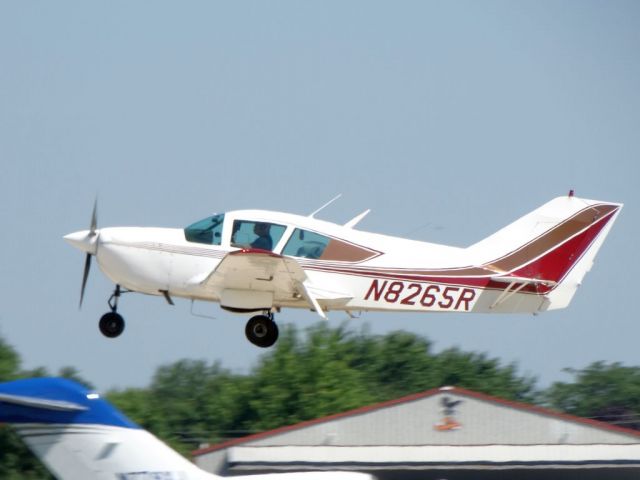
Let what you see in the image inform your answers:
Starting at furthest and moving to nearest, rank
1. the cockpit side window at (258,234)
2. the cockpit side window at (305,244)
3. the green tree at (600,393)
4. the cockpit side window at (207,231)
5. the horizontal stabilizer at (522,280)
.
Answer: the green tree at (600,393) → the horizontal stabilizer at (522,280) → the cockpit side window at (207,231) → the cockpit side window at (305,244) → the cockpit side window at (258,234)

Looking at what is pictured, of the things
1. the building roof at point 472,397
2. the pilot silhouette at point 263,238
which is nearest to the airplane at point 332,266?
the pilot silhouette at point 263,238

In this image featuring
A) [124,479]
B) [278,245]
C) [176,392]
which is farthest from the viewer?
[176,392]

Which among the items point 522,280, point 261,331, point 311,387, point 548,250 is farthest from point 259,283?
point 311,387

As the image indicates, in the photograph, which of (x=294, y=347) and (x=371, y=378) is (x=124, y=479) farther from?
(x=371, y=378)

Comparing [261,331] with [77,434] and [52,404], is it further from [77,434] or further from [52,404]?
[52,404]

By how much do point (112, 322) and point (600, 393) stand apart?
30.1 m

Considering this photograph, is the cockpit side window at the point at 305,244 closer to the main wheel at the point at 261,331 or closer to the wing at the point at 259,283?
the wing at the point at 259,283

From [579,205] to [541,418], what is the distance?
10.6 ft

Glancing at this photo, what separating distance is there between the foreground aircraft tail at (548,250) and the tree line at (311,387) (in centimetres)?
987

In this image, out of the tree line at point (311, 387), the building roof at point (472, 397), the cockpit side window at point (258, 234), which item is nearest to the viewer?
the cockpit side window at point (258, 234)

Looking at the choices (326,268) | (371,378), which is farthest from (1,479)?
(371,378)

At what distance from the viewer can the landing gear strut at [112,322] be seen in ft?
62.4

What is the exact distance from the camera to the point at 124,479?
1252 cm

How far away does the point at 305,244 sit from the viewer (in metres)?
18.2
